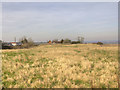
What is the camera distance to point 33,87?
5.38m

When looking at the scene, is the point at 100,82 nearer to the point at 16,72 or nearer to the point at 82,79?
the point at 82,79

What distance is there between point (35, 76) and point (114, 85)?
4.02 meters

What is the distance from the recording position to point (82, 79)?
6188 mm

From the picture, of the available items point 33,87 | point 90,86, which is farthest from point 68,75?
point 33,87

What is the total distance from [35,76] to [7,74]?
170cm

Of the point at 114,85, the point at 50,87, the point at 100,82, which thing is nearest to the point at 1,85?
the point at 50,87

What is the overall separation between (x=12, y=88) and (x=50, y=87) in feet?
5.56

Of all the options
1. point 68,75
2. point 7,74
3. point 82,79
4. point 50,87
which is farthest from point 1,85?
point 82,79

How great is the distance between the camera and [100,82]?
576 cm

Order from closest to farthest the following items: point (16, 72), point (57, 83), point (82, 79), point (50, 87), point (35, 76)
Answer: point (50, 87)
point (57, 83)
point (82, 79)
point (35, 76)
point (16, 72)

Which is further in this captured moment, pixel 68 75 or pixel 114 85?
pixel 68 75

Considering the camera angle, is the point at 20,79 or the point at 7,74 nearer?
the point at 20,79

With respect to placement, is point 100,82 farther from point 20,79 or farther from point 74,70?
point 20,79

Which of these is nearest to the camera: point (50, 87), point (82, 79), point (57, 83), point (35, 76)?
point (50, 87)
